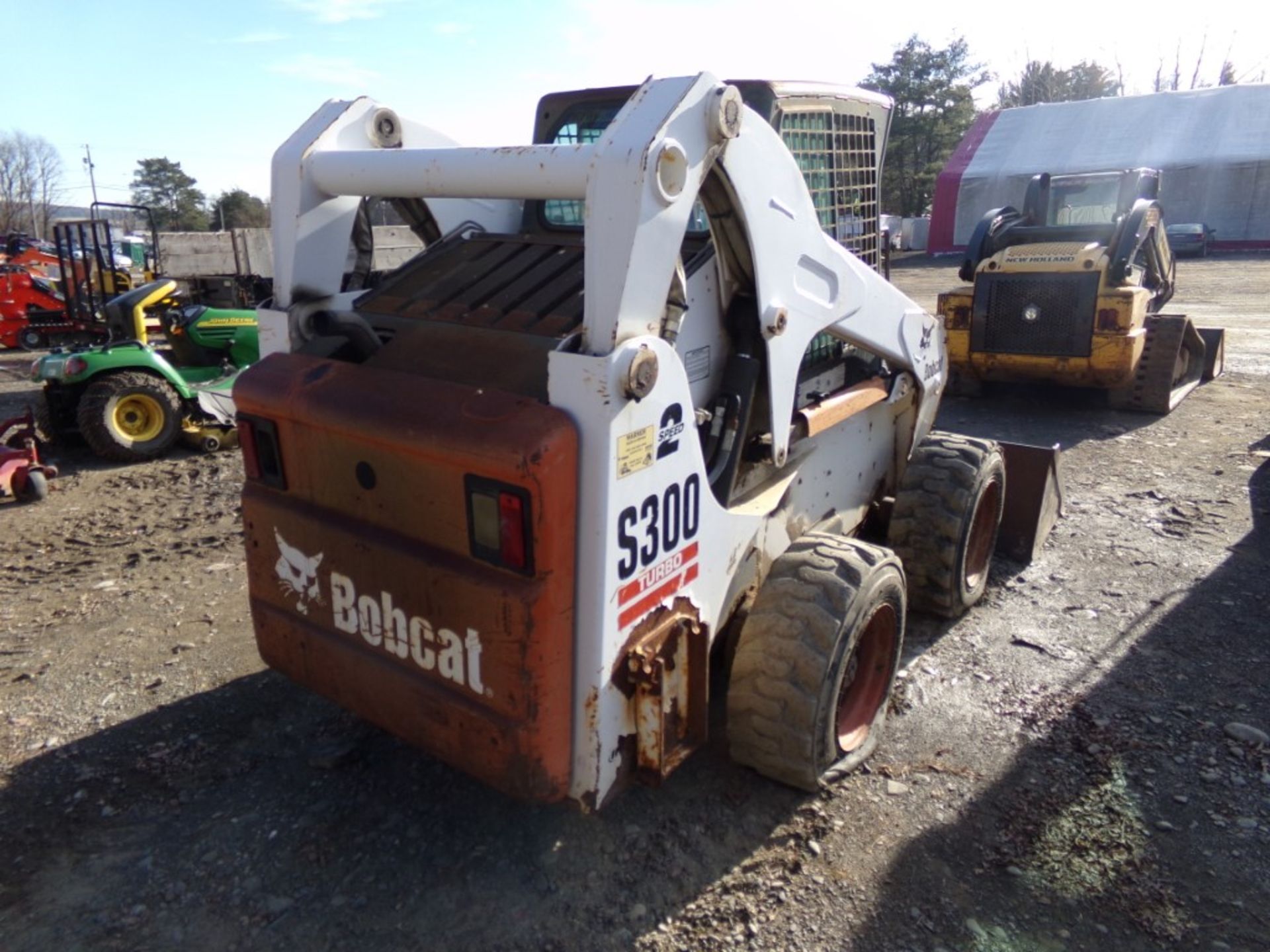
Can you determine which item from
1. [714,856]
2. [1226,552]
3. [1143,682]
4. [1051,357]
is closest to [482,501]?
[714,856]

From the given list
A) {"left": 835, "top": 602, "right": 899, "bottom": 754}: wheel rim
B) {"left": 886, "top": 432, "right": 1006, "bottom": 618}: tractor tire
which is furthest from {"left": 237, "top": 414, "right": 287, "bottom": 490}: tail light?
{"left": 886, "top": 432, "right": 1006, "bottom": 618}: tractor tire

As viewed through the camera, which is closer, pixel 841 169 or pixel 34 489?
pixel 841 169

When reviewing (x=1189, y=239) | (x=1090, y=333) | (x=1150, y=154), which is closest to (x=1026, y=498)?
(x=1090, y=333)

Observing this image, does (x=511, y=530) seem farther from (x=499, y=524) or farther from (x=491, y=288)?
(x=491, y=288)

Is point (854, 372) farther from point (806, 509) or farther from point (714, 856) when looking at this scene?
point (714, 856)

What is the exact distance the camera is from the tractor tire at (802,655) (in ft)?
9.45

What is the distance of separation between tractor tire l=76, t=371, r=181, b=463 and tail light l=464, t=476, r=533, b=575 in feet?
21.1

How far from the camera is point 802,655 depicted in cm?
287

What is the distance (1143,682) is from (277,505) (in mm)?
3587

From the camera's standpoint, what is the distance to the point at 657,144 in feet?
7.18

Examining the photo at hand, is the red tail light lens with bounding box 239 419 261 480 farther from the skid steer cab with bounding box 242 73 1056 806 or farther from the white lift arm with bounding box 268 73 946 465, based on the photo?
the white lift arm with bounding box 268 73 946 465

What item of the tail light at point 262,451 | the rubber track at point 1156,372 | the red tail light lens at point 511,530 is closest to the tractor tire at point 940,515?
the red tail light lens at point 511,530

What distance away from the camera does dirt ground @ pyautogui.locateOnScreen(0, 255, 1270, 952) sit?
264 centimetres

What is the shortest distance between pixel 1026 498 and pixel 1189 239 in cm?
2851
